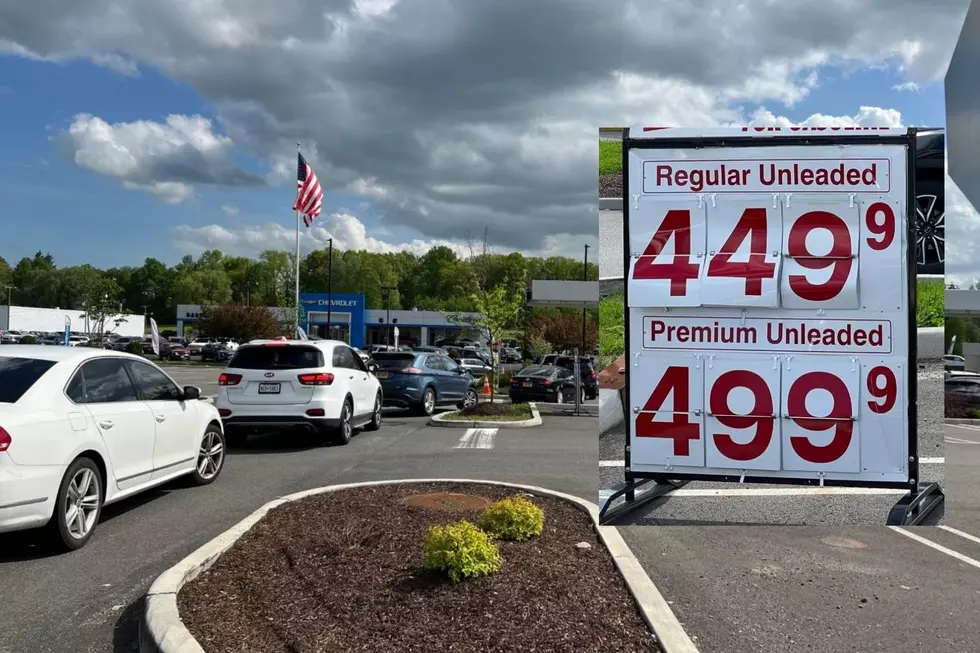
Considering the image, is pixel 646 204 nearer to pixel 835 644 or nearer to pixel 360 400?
pixel 835 644

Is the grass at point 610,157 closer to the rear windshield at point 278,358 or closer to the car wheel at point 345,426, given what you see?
the rear windshield at point 278,358

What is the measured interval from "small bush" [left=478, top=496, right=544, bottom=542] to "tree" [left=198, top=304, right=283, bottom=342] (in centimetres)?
5262

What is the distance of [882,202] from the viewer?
2857mm

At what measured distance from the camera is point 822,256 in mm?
2875

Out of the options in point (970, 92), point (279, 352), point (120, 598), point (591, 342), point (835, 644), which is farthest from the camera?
point (591, 342)

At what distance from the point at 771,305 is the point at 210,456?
745 cm

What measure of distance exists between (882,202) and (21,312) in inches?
3829

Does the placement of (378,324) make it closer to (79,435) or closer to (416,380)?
(416,380)

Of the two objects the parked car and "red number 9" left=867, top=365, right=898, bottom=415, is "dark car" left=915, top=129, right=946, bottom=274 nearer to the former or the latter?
"red number 9" left=867, top=365, right=898, bottom=415

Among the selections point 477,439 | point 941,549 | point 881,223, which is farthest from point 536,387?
point 881,223

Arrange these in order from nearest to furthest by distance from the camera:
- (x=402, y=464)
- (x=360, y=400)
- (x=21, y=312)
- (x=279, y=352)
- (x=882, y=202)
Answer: (x=882, y=202), (x=402, y=464), (x=279, y=352), (x=360, y=400), (x=21, y=312)

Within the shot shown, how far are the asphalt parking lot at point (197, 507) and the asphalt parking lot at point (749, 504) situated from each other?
290cm

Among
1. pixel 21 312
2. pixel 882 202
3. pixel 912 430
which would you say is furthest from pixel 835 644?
pixel 21 312

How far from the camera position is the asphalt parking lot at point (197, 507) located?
14.7 ft
